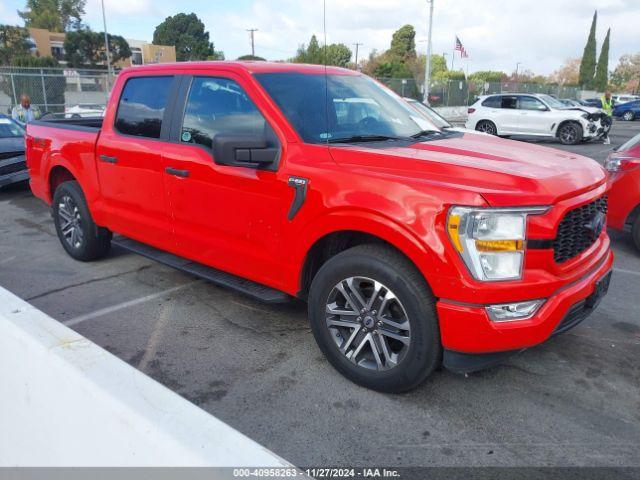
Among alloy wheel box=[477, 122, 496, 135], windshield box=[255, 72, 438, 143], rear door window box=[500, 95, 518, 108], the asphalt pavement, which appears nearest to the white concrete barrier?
the asphalt pavement

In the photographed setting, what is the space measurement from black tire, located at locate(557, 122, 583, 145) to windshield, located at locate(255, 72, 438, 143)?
51.4 feet

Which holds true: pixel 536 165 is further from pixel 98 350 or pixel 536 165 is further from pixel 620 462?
pixel 98 350

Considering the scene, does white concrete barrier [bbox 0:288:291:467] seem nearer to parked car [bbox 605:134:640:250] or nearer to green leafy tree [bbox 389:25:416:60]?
parked car [bbox 605:134:640:250]

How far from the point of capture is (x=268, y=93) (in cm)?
363

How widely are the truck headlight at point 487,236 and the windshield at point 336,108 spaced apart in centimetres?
121

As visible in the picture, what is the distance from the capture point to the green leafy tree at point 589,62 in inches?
2586

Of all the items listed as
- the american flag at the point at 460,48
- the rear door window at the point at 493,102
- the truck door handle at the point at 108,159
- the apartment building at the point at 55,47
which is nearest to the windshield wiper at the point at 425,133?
the truck door handle at the point at 108,159

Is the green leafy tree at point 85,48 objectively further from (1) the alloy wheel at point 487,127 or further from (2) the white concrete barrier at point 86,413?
(2) the white concrete barrier at point 86,413

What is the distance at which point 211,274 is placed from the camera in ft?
13.5

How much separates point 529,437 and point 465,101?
1569 inches

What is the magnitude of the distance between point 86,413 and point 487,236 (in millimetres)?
1965

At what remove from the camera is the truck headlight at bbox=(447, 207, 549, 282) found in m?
2.67

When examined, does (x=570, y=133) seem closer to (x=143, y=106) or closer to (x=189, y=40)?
(x=143, y=106)

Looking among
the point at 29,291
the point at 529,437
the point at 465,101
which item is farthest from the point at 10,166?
the point at 465,101
